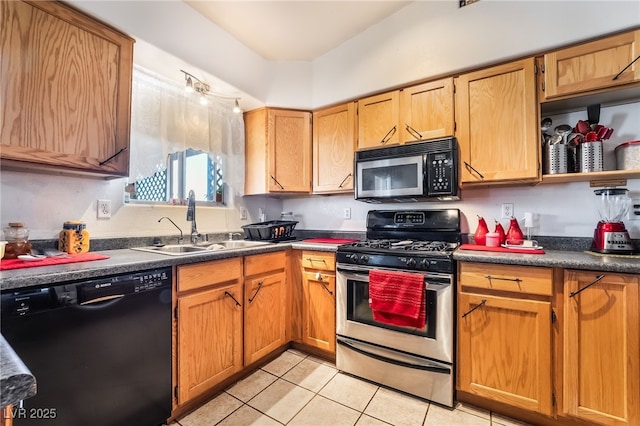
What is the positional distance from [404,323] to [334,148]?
1.55m

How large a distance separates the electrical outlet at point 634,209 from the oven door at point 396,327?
1.18 m

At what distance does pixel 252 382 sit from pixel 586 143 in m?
2.58

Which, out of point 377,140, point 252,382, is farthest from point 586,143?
point 252,382

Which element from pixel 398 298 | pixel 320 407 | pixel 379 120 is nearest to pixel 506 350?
pixel 398 298

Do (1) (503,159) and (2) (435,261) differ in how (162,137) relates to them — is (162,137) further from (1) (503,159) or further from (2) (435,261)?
(1) (503,159)

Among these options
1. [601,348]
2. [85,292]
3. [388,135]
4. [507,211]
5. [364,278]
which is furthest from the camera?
[388,135]

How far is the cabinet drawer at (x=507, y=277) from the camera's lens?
1.44m

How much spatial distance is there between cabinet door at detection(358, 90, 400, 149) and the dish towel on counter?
108cm

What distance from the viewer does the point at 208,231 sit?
244 cm

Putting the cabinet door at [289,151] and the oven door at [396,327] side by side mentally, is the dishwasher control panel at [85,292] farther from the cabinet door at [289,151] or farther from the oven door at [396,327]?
the cabinet door at [289,151]

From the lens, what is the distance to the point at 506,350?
1.53 metres

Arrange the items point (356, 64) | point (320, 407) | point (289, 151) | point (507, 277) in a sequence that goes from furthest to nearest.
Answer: point (289, 151) < point (356, 64) < point (320, 407) < point (507, 277)

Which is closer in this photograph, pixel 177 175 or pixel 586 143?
pixel 586 143

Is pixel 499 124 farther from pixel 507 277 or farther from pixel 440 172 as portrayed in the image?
pixel 507 277
